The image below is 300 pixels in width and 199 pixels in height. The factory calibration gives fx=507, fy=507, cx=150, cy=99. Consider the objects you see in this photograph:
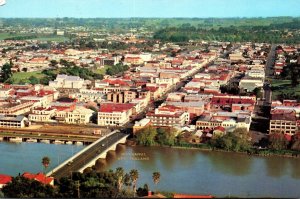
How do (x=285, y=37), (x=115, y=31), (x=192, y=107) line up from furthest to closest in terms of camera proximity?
1. (x=115, y=31)
2. (x=285, y=37)
3. (x=192, y=107)

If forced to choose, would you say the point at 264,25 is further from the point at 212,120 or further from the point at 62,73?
the point at 212,120

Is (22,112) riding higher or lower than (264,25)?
lower

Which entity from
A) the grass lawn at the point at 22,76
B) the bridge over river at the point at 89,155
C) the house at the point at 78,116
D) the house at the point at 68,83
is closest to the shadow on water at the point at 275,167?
the bridge over river at the point at 89,155

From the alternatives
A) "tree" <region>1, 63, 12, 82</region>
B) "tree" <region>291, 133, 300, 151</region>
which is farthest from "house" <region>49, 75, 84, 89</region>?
"tree" <region>291, 133, 300, 151</region>

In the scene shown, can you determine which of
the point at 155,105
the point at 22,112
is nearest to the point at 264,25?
the point at 155,105

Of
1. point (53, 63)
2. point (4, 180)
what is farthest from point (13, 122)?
point (53, 63)

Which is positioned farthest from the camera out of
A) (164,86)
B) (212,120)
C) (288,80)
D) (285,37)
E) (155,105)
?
(285,37)

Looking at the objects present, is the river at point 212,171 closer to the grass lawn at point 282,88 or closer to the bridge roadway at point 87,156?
the bridge roadway at point 87,156
